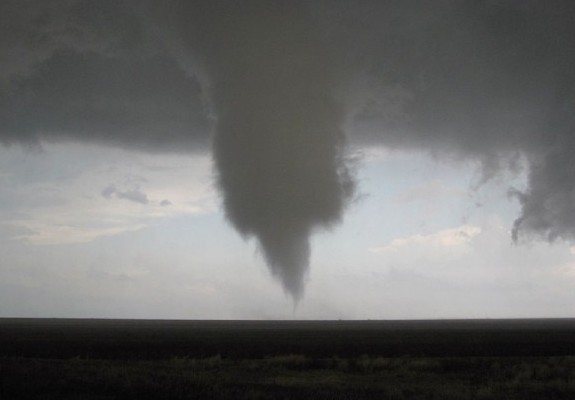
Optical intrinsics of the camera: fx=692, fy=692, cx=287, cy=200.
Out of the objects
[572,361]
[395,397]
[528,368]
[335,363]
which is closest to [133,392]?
[395,397]

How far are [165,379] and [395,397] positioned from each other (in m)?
9.98

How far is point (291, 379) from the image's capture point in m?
32.1

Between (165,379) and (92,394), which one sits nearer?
(92,394)

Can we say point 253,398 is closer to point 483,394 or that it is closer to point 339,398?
point 339,398

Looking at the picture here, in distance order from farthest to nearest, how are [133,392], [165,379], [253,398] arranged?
1. [165,379]
2. [133,392]
3. [253,398]

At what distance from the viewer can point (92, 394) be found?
2544cm

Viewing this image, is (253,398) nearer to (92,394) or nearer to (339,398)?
(339,398)

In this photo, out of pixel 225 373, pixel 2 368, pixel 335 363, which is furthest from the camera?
pixel 335 363

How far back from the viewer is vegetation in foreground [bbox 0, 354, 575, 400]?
2608 cm

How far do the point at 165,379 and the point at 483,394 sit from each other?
13.1 metres

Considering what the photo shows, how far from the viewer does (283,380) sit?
31.5 meters

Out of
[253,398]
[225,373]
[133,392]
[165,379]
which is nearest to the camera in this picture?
[253,398]

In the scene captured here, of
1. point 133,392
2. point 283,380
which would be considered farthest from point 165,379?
point 283,380

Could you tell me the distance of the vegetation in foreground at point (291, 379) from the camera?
26078 millimetres
